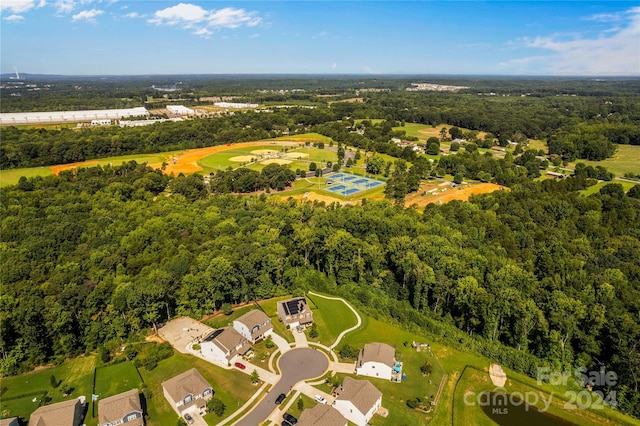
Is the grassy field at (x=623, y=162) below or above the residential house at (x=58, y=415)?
above

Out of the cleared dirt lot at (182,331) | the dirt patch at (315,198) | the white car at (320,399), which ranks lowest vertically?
the cleared dirt lot at (182,331)

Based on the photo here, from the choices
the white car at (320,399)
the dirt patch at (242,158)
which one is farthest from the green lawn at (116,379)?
the dirt patch at (242,158)

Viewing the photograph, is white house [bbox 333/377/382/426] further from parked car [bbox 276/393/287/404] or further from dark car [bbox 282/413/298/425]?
parked car [bbox 276/393/287/404]

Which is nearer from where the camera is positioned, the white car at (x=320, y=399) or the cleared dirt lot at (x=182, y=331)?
the white car at (x=320, y=399)

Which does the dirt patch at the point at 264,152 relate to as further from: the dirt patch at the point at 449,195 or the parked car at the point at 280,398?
the parked car at the point at 280,398

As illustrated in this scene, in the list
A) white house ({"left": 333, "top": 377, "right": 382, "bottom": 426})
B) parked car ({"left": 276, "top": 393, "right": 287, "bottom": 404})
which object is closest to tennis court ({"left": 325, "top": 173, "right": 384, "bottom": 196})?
white house ({"left": 333, "top": 377, "right": 382, "bottom": 426})

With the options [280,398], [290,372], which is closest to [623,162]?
[290,372]
